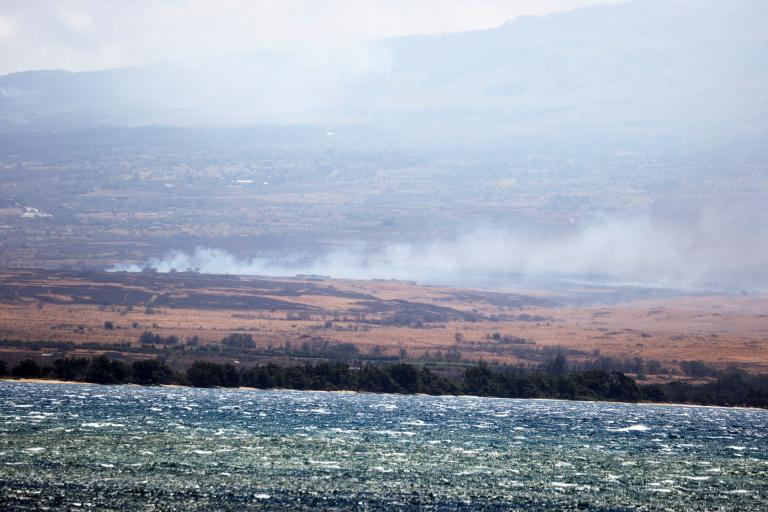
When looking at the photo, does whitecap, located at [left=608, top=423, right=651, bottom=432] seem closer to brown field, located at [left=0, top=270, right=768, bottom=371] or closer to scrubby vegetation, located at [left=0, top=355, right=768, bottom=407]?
scrubby vegetation, located at [left=0, top=355, right=768, bottom=407]

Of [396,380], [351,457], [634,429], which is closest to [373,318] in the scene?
[396,380]

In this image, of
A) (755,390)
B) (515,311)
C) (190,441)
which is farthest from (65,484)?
(515,311)

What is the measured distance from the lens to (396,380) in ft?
279

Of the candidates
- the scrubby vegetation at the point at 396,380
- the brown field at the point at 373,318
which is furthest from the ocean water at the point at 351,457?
the brown field at the point at 373,318

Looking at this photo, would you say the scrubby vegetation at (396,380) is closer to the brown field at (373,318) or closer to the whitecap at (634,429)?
the brown field at (373,318)

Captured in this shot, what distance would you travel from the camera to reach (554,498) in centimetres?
3381

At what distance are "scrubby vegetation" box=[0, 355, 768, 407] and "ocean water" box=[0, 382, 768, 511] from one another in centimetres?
1339

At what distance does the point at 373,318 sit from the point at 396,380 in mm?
52759

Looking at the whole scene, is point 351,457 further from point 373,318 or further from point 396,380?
point 373,318

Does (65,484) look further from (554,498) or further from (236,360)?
(236,360)

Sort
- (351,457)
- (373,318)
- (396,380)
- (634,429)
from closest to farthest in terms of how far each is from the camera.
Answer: (351,457), (634,429), (396,380), (373,318)

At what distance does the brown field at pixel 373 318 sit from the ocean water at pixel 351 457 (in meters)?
40.3

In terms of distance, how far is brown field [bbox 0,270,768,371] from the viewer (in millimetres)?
113688

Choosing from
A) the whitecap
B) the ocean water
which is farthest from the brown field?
the whitecap
